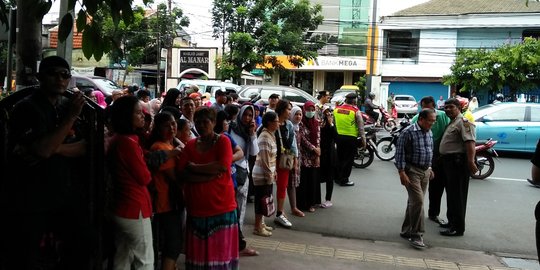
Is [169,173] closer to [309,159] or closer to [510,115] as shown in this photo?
[309,159]

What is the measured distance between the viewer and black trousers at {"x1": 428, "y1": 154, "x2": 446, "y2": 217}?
603 centimetres

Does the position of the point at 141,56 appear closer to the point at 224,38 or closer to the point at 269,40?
the point at 224,38

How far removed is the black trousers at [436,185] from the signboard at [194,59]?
17229mm

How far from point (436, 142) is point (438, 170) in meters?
0.37

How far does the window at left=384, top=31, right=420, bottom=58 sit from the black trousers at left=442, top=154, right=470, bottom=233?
26.0 meters

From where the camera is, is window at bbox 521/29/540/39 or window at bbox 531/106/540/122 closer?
window at bbox 531/106/540/122

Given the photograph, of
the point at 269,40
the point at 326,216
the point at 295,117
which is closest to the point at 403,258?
the point at 326,216

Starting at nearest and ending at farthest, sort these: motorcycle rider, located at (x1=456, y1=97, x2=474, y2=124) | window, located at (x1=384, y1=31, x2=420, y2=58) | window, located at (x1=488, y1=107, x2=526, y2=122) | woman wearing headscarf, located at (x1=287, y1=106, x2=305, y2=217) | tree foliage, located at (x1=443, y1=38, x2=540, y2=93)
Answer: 1. woman wearing headscarf, located at (x1=287, y1=106, x2=305, y2=217)
2. motorcycle rider, located at (x1=456, y1=97, x2=474, y2=124)
3. window, located at (x1=488, y1=107, x2=526, y2=122)
4. tree foliage, located at (x1=443, y1=38, x2=540, y2=93)
5. window, located at (x1=384, y1=31, x2=420, y2=58)

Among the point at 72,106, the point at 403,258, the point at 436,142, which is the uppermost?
the point at 72,106

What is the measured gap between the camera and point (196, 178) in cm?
335

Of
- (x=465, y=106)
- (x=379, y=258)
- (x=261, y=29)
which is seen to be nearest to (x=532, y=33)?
(x=261, y=29)

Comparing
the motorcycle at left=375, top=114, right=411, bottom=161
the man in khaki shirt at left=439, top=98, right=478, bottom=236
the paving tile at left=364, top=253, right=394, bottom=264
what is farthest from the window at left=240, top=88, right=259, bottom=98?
the paving tile at left=364, top=253, right=394, bottom=264

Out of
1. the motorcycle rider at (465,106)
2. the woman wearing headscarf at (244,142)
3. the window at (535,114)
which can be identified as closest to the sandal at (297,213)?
the woman wearing headscarf at (244,142)

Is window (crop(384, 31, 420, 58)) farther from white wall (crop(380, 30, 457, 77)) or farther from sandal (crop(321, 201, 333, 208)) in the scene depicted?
sandal (crop(321, 201, 333, 208))
